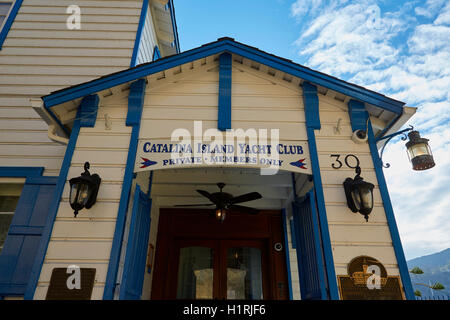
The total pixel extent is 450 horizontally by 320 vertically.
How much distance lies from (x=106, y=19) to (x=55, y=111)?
11.8 ft

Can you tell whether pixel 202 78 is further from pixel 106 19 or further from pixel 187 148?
pixel 106 19

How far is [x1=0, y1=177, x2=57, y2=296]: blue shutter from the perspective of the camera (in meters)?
4.02

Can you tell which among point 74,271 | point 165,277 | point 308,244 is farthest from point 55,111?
point 308,244

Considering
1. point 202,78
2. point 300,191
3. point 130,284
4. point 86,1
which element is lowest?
point 130,284

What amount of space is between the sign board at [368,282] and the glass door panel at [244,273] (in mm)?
3100

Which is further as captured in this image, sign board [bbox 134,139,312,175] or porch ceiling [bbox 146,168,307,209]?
porch ceiling [bbox 146,168,307,209]

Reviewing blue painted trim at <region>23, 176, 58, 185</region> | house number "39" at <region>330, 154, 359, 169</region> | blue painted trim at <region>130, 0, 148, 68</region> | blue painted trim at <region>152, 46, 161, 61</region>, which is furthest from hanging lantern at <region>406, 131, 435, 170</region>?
blue painted trim at <region>152, 46, 161, 61</region>

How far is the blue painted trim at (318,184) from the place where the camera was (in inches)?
129

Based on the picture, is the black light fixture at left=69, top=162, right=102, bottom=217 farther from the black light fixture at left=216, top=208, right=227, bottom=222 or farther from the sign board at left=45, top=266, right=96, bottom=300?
the black light fixture at left=216, top=208, right=227, bottom=222

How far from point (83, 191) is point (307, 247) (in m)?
3.24

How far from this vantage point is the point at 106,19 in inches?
258

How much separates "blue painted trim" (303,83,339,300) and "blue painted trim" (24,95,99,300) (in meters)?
3.09
